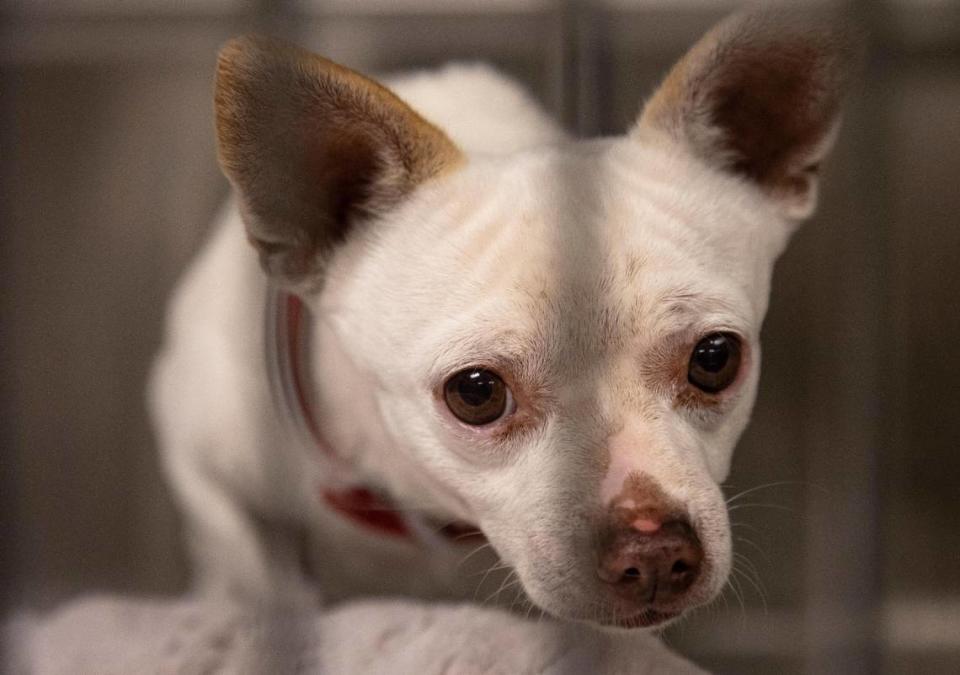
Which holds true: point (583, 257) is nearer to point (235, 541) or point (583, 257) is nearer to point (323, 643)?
point (323, 643)

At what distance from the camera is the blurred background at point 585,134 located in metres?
1.34

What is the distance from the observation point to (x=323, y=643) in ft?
3.17

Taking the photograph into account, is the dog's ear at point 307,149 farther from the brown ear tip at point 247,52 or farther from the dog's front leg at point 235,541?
the dog's front leg at point 235,541

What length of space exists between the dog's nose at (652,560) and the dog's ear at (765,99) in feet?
1.34

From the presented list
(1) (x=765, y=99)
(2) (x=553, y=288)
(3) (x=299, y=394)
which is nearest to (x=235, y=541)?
(3) (x=299, y=394)

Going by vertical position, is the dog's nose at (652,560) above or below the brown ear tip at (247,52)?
below

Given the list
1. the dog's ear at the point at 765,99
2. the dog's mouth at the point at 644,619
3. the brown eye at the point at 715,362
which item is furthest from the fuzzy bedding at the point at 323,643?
the dog's ear at the point at 765,99

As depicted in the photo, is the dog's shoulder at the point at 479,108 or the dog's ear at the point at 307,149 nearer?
the dog's ear at the point at 307,149

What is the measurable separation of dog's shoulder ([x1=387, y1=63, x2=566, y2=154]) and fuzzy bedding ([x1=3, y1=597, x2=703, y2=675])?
531mm

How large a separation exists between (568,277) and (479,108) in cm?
51

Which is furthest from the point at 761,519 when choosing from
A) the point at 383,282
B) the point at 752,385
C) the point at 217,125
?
the point at 217,125

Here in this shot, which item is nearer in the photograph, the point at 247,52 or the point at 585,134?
the point at 247,52

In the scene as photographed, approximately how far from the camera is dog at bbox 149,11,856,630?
906 millimetres

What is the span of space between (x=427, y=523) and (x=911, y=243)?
34.1 inches
